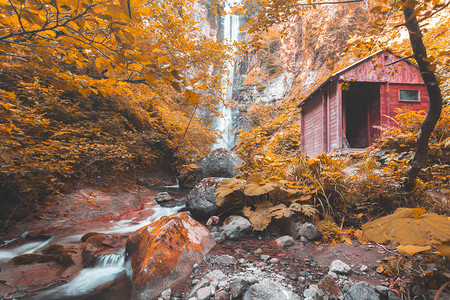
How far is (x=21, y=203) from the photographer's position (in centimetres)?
404

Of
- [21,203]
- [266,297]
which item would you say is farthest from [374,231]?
[21,203]

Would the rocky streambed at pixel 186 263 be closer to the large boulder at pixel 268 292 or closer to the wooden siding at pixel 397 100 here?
the large boulder at pixel 268 292

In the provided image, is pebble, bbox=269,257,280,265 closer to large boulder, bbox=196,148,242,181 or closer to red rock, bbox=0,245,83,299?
red rock, bbox=0,245,83,299

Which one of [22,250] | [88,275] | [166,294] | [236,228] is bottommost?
[88,275]

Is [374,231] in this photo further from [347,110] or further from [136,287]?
[347,110]

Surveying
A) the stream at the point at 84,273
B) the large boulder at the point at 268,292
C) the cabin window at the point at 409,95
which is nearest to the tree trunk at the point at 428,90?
the large boulder at the point at 268,292

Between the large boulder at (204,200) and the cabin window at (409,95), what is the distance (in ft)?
32.5

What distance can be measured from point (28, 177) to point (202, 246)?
3657mm

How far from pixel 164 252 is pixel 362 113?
1327cm

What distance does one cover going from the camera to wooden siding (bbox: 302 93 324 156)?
10.0 meters

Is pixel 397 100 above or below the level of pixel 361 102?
below

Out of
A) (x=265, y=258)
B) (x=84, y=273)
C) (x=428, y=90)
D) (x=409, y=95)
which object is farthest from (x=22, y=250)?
(x=409, y=95)

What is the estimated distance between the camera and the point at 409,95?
891cm

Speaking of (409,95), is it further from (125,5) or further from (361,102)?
(125,5)
